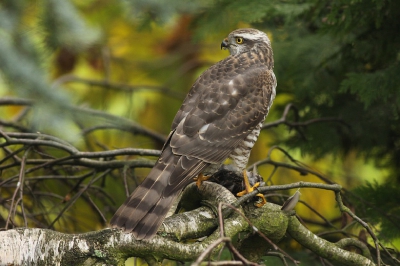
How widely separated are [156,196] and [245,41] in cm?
186

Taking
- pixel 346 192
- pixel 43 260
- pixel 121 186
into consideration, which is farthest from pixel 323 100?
pixel 43 260

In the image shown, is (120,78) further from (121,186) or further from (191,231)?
(191,231)

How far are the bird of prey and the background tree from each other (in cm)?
29

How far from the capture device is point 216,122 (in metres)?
3.84

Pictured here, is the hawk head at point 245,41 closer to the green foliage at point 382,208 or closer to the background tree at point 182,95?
the background tree at point 182,95

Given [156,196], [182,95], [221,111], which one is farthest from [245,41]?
[182,95]

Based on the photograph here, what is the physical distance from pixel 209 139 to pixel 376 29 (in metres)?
1.32

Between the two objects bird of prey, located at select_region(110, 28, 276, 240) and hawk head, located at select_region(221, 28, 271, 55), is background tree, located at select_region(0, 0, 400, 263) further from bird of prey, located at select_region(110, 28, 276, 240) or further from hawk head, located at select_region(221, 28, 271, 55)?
bird of prey, located at select_region(110, 28, 276, 240)

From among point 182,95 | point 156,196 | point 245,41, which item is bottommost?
point 182,95

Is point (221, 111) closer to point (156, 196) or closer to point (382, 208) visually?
point (156, 196)

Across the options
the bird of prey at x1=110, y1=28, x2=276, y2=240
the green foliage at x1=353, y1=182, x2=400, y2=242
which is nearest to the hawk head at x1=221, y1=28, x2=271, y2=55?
the bird of prey at x1=110, y1=28, x2=276, y2=240

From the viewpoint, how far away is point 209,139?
3.71 metres

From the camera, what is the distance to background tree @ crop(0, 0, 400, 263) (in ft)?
8.97

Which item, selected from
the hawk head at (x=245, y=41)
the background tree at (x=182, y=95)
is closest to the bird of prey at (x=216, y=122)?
the hawk head at (x=245, y=41)
